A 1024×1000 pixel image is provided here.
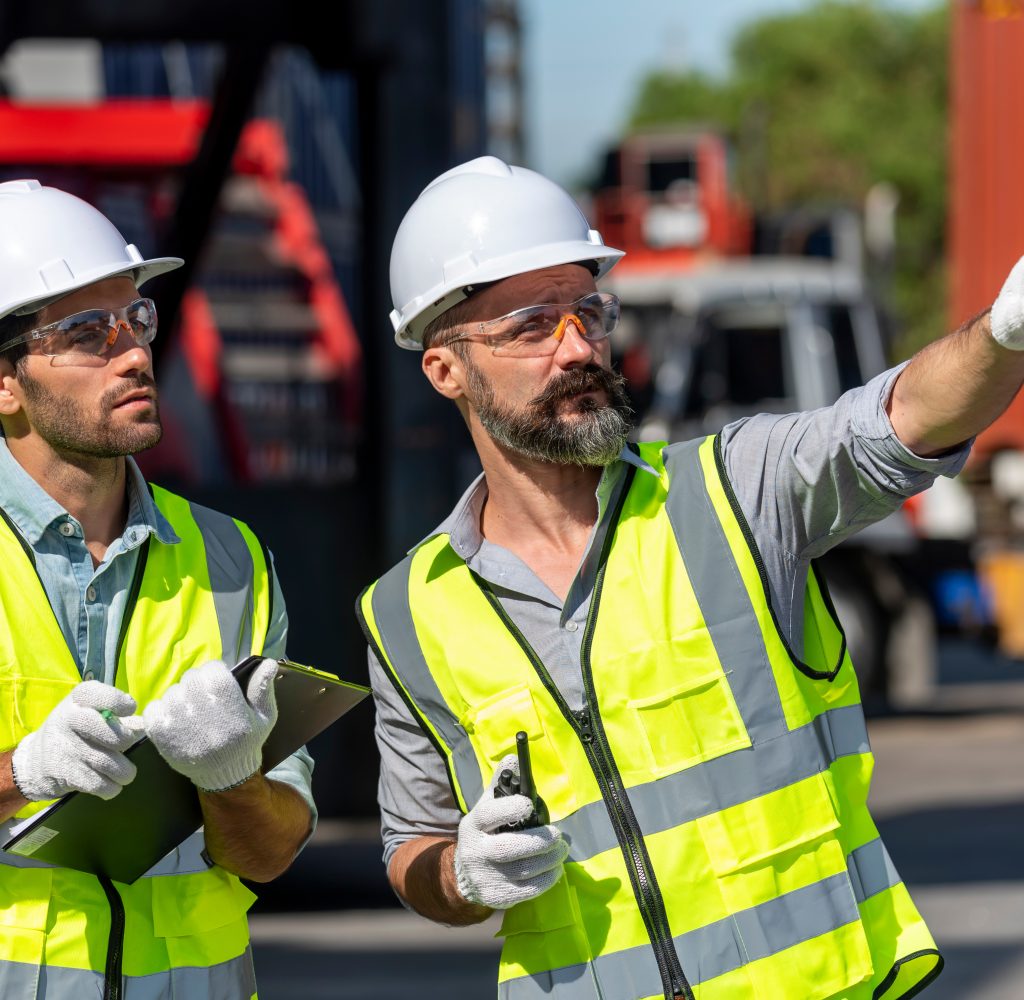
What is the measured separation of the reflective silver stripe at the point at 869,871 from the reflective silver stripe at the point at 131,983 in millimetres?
922

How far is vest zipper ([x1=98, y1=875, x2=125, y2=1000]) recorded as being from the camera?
8.57 feet

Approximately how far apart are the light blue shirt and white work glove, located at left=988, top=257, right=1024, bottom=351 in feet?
4.02

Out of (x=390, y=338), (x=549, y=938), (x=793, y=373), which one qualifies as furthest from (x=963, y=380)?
(x=793, y=373)

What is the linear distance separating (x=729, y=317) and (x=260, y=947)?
245 inches

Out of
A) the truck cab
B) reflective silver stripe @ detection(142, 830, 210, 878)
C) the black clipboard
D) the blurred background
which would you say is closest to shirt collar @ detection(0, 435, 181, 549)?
the black clipboard

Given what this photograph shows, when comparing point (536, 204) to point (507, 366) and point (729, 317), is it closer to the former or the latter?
point (507, 366)

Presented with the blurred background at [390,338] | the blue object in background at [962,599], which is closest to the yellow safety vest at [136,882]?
the blurred background at [390,338]

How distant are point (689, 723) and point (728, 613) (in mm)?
165

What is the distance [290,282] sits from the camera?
11.0 metres

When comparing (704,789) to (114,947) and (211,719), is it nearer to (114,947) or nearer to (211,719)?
(211,719)

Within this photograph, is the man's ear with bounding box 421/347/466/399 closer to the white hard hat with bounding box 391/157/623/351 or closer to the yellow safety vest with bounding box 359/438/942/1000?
the white hard hat with bounding box 391/157/623/351

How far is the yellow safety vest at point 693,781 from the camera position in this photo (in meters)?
2.53

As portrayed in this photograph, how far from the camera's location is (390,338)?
611 centimetres

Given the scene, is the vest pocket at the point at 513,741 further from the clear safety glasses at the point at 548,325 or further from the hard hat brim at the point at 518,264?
the hard hat brim at the point at 518,264
